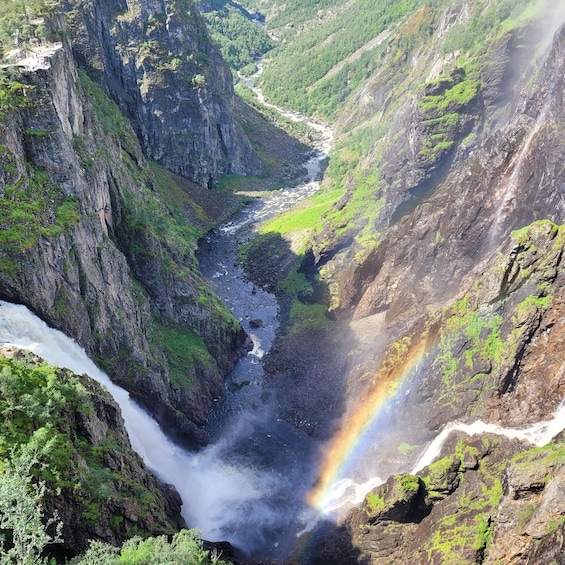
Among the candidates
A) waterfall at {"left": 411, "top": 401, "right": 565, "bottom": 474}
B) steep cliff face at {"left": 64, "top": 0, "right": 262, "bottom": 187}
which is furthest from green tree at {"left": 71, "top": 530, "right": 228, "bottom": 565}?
steep cliff face at {"left": 64, "top": 0, "right": 262, "bottom": 187}

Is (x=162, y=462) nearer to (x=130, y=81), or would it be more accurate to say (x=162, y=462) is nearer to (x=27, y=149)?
(x=27, y=149)

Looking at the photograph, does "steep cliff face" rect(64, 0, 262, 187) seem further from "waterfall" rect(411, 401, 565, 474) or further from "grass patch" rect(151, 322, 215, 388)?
"waterfall" rect(411, 401, 565, 474)

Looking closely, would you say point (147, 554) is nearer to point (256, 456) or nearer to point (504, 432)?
point (256, 456)

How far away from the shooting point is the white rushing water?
1783 inches

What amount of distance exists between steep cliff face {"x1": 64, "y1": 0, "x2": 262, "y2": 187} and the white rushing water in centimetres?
7340

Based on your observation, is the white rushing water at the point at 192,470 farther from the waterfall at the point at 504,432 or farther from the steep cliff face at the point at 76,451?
the waterfall at the point at 504,432

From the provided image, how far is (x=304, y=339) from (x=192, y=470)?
87.6 ft

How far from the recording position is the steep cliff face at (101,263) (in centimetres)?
4375

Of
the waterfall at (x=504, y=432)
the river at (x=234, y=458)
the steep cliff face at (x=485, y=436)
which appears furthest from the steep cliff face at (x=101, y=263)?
the waterfall at (x=504, y=432)

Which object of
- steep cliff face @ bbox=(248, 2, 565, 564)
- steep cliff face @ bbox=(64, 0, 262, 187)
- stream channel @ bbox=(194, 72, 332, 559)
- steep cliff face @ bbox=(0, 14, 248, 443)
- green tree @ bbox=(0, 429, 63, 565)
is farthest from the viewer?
steep cliff face @ bbox=(64, 0, 262, 187)

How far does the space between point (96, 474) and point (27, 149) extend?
29176 millimetres

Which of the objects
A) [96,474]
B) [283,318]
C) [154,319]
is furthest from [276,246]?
[96,474]

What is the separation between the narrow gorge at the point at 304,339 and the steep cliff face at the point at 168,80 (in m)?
13.3

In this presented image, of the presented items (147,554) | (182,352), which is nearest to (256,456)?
(182,352)
